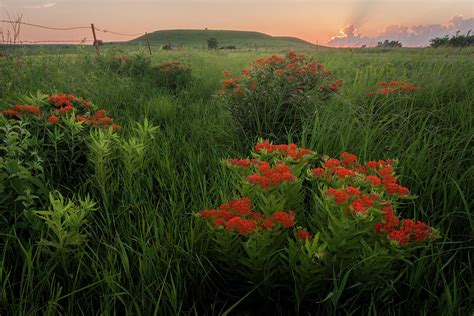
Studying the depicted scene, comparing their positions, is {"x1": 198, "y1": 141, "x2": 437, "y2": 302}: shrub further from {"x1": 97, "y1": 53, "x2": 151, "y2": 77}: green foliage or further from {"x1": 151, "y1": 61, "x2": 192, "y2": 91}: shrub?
{"x1": 97, "y1": 53, "x2": 151, "y2": 77}: green foliage

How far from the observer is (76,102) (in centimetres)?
302

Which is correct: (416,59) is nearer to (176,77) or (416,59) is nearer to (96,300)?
(176,77)

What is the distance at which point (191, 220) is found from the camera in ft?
5.64

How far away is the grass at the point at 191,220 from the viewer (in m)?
1.41

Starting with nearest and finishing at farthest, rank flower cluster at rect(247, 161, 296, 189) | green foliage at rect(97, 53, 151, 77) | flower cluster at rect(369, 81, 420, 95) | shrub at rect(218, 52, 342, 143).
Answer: flower cluster at rect(247, 161, 296, 189) < shrub at rect(218, 52, 342, 143) < flower cluster at rect(369, 81, 420, 95) < green foliage at rect(97, 53, 151, 77)

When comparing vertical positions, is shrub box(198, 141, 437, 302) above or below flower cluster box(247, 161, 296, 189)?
below

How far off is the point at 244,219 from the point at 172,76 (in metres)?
5.73

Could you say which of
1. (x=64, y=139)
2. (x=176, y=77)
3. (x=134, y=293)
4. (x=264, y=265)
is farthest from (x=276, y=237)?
(x=176, y=77)

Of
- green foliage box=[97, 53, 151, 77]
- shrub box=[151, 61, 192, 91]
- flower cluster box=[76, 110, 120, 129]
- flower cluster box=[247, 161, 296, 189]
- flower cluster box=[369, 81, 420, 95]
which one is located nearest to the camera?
flower cluster box=[247, 161, 296, 189]

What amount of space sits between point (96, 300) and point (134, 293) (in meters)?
0.20

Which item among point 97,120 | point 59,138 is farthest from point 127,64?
point 59,138

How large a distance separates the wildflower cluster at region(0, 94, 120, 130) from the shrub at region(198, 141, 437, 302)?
1.55 metres

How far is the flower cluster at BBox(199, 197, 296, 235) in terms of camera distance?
49.1 inches

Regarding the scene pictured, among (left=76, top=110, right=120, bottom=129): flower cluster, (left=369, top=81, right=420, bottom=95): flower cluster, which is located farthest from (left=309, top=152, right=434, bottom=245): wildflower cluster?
(left=369, top=81, right=420, bottom=95): flower cluster
